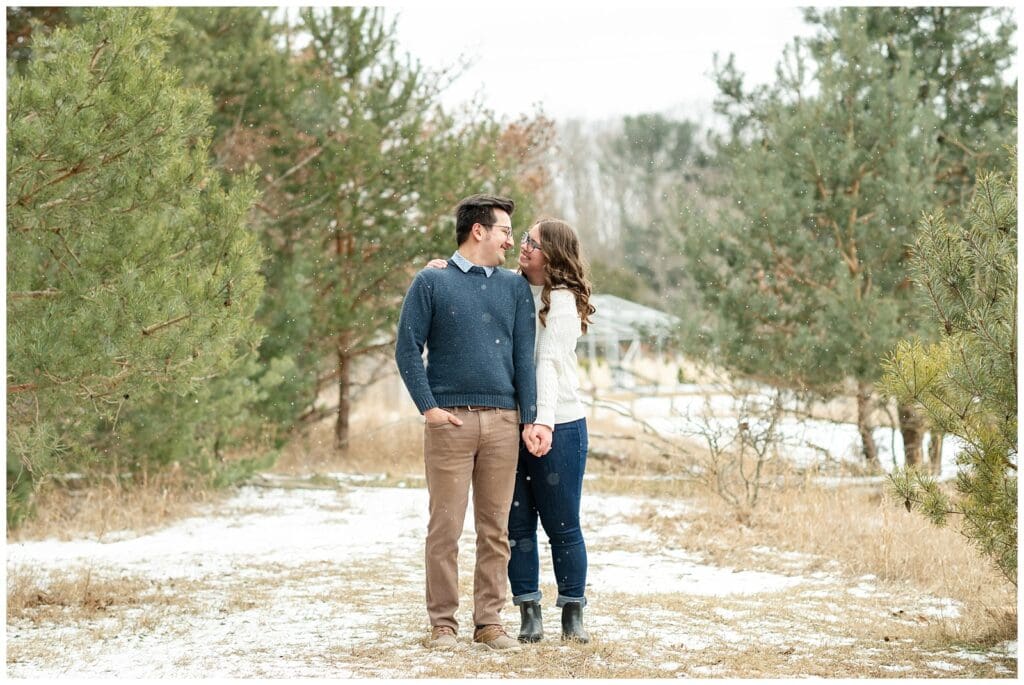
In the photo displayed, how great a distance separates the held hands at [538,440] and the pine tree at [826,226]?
231 inches

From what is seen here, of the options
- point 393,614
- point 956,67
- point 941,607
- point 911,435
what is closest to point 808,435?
point 911,435

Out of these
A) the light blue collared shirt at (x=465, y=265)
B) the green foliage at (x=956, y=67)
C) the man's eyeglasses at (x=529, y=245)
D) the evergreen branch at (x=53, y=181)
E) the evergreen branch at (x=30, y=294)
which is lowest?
the evergreen branch at (x=30, y=294)

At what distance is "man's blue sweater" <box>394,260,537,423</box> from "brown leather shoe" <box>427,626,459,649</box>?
936 mm

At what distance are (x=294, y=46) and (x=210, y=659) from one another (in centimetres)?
1039

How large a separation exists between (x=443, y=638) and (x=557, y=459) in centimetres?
87

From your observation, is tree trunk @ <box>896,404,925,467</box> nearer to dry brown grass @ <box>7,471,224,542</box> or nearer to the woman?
the woman

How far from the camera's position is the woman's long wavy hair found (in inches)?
171

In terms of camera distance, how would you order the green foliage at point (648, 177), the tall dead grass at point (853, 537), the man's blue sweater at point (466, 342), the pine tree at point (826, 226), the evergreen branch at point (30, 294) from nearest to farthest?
1. the man's blue sweater at point (466, 342)
2. the tall dead grass at point (853, 537)
3. the evergreen branch at point (30, 294)
4. the pine tree at point (826, 226)
5. the green foliage at point (648, 177)

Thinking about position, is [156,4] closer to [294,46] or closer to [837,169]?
[837,169]

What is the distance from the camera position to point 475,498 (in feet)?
14.0

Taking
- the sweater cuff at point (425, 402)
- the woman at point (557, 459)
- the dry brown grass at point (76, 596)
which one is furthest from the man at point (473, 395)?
the dry brown grass at point (76, 596)

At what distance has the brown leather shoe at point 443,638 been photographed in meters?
4.18

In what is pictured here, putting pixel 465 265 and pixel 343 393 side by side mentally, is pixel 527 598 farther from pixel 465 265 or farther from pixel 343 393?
pixel 343 393

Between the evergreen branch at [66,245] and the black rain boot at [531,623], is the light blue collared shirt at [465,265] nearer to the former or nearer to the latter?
the black rain boot at [531,623]
